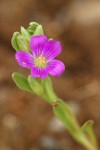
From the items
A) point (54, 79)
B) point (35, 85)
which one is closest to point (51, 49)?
point (35, 85)

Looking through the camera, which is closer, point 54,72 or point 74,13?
point 54,72

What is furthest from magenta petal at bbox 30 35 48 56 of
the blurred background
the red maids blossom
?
the blurred background

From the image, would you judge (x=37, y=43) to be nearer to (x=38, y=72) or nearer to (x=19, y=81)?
(x=38, y=72)

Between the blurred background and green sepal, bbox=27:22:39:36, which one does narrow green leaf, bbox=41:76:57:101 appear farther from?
the blurred background

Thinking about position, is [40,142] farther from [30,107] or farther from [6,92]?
[6,92]

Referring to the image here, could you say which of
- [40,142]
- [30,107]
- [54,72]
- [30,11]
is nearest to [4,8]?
[30,11]

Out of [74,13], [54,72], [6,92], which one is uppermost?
[54,72]
